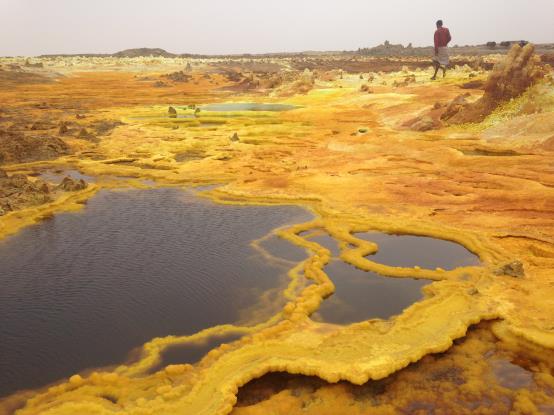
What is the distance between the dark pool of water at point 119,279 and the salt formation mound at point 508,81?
1797 cm

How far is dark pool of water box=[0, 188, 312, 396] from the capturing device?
369 inches

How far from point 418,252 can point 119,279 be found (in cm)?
784

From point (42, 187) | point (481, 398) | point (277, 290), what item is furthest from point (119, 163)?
point (481, 398)

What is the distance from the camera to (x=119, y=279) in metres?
12.0

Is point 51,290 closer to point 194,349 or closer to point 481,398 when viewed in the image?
point 194,349

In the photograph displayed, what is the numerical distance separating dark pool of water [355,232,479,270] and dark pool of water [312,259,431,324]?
39.3 inches

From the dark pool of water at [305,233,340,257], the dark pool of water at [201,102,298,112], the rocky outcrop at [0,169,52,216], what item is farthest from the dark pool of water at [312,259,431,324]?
the dark pool of water at [201,102,298,112]

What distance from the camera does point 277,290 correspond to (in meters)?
11.4

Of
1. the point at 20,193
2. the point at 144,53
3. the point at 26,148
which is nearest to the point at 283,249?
the point at 20,193

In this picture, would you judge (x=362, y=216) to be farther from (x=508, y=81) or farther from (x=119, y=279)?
(x=508, y=81)

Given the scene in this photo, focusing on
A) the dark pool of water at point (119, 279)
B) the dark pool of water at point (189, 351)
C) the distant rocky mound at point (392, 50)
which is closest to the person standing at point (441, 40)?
the dark pool of water at point (119, 279)

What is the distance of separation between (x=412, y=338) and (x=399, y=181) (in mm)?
11106

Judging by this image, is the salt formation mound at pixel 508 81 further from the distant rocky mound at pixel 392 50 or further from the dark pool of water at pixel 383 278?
the distant rocky mound at pixel 392 50

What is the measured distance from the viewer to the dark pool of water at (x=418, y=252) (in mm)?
12711
